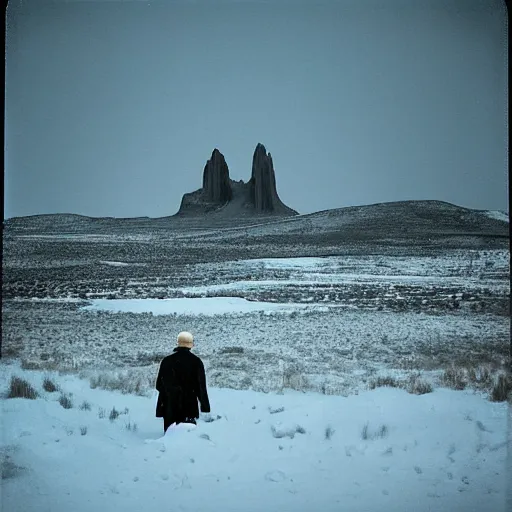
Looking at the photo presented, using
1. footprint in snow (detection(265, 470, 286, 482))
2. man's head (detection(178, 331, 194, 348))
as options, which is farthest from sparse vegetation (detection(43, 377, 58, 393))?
footprint in snow (detection(265, 470, 286, 482))

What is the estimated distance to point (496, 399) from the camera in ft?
19.8

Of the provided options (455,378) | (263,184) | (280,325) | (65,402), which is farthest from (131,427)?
(263,184)

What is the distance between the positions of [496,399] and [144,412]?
3553mm

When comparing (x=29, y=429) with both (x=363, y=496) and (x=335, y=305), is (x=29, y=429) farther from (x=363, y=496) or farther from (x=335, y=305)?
(x=335, y=305)

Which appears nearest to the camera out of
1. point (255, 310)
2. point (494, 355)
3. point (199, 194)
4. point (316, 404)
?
point (316, 404)

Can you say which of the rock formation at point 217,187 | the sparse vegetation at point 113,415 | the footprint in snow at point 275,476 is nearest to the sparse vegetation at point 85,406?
the sparse vegetation at point 113,415

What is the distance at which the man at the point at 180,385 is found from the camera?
507 cm

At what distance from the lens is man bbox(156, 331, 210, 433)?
16.6 ft

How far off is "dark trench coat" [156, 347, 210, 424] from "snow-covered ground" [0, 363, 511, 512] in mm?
220

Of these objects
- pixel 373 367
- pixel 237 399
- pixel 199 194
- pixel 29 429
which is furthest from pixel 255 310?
pixel 199 194

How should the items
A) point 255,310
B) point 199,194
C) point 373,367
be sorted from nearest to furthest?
point 373,367
point 255,310
point 199,194

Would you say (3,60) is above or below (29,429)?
above

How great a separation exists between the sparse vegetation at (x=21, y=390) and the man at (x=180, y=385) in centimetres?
156

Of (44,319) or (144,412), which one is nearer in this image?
(144,412)
